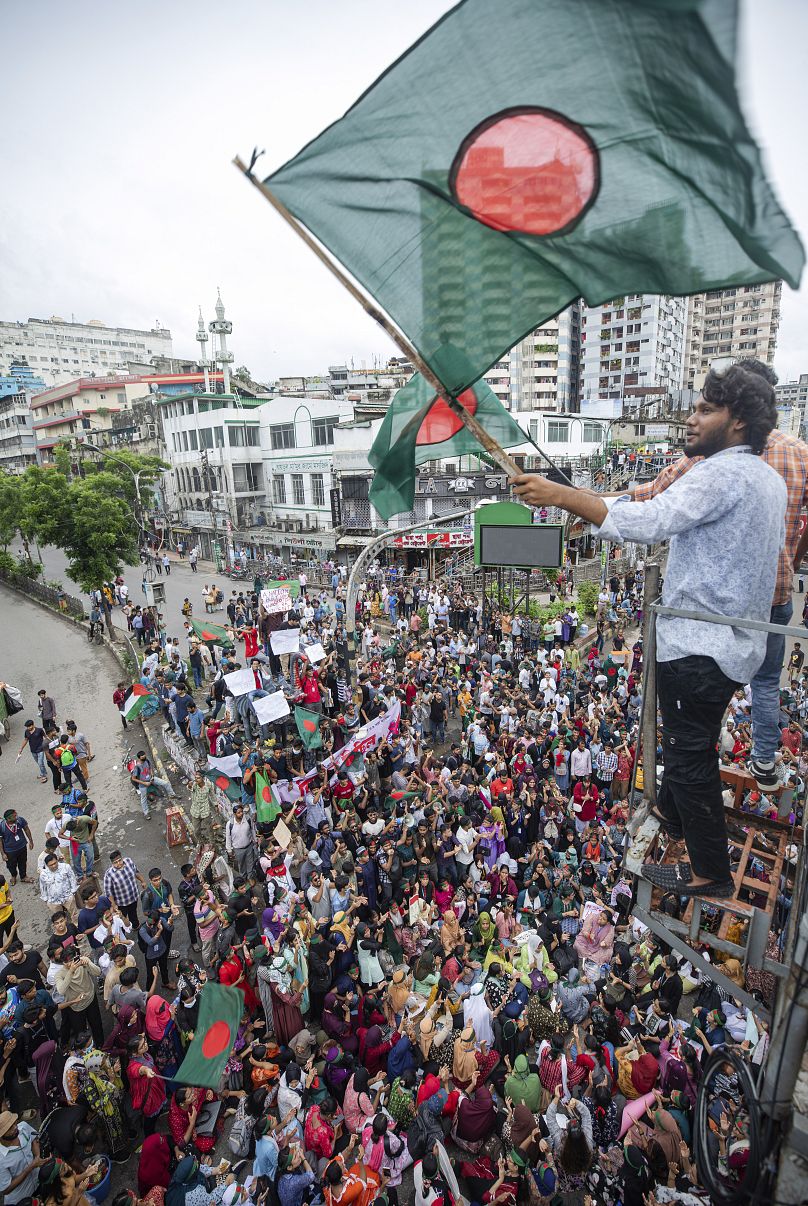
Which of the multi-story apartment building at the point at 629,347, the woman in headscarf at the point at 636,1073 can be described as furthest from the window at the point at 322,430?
the woman in headscarf at the point at 636,1073

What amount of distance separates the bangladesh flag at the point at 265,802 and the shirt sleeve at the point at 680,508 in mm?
8139

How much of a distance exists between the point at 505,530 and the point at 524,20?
Answer: 48.2ft

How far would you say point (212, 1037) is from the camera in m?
5.57

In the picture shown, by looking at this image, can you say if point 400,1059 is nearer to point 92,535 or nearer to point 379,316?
point 379,316

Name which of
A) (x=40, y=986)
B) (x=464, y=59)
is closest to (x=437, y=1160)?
(x=40, y=986)

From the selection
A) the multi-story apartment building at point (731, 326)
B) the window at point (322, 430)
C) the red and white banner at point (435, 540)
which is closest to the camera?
the red and white banner at point (435, 540)

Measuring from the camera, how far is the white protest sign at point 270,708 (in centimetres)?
1119

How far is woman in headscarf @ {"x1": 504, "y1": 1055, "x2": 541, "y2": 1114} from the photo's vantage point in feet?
18.0

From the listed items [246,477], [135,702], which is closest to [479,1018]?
[135,702]

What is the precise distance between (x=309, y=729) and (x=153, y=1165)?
263 inches

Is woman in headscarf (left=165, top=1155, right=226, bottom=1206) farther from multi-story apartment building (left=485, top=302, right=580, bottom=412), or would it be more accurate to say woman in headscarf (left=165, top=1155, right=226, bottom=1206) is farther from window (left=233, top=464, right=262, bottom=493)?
multi-story apartment building (left=485, top=302, right=580, bottom=412)

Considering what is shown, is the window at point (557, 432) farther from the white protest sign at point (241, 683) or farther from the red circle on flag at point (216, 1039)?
the red circle on flag at point (216, 1039)

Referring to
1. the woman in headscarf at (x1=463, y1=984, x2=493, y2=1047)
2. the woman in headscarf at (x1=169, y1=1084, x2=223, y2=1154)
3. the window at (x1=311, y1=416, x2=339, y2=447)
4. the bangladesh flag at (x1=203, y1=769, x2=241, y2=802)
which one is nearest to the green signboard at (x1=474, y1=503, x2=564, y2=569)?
the bangladesh flag at (x1=203, y1=769, x2=241, y2=802)

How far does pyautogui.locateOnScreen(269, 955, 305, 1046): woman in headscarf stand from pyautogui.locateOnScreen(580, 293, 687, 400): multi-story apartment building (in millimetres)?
60925
